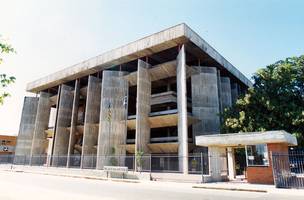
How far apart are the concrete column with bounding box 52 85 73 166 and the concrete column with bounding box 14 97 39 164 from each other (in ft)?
37.6

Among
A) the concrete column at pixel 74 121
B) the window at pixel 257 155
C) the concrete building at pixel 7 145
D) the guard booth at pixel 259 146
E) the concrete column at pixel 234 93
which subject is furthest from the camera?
the concrete building at pixel 7 145

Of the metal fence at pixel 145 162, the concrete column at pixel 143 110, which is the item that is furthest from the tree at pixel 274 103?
the concrete column at pixel 143 110

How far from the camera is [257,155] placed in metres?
18.1

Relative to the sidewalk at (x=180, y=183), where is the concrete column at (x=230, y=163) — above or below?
above

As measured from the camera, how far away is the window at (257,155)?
17.6 m

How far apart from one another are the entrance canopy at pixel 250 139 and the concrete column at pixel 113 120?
48.0 feet

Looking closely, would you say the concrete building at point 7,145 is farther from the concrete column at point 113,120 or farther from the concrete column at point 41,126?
the concrete column at point 113,120

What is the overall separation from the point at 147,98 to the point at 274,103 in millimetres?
15433

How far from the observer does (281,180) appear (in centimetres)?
1541

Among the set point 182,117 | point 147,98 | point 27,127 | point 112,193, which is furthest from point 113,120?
point 27,127

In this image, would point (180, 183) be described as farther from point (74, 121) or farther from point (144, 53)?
point (74, 121)

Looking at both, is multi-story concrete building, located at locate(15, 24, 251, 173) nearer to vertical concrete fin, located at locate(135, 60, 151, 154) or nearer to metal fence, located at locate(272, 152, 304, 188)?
vertical concrete fin, located at locate(135, 60, 151, 154)

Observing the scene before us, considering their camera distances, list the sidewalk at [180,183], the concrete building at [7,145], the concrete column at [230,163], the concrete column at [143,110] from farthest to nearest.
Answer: the concrete building at [7,145]
the concrete column at [143,110]
the concrete column at [230,163]
the sidewalk at [180,183]

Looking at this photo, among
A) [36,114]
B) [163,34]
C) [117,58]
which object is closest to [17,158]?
[36,114]
